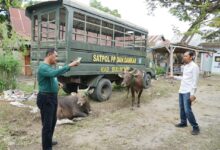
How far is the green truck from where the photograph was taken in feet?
25.0

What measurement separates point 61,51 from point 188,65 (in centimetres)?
371

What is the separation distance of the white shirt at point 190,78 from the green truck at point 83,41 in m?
3.37

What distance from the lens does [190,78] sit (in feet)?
18.4

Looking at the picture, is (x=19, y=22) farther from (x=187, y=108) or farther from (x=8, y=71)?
(x=187, y=108)

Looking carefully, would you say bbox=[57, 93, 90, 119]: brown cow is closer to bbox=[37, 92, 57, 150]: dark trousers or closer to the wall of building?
bbox=[37, 92, 57, 150]: dark trousers

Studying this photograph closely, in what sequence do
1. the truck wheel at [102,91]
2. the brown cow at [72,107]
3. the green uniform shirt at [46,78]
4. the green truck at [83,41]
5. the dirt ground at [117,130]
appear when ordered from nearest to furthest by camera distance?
the green uniform shirt at [46,78], the dirt ground at [117,130], the brown cow at [72,107], the green truck at [83,41], the truck wheel at [102,91]

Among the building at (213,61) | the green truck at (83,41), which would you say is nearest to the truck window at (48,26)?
the green truck at (83,41)

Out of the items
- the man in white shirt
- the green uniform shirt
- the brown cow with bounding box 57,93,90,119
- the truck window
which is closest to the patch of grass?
the green uniform shirt

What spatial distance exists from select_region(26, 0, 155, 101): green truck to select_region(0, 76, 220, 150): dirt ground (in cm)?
114

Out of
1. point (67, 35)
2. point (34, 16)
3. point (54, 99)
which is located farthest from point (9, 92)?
point (54, 99)

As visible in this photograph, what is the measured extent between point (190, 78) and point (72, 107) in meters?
3.08

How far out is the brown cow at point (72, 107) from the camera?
256 inches

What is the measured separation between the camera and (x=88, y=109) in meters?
7.21

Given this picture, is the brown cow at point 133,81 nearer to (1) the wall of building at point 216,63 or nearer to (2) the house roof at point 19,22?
(2) the house roof at point 19,22
